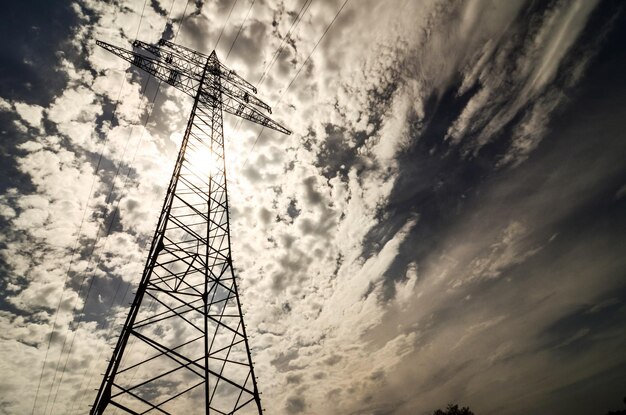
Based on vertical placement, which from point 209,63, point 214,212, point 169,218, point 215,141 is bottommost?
point 169,218

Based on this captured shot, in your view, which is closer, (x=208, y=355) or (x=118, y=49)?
(x=208, y=355)

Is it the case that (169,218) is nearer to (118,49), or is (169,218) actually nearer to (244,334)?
(244,334)

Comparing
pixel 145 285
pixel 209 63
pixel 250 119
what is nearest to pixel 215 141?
pixel 250 119

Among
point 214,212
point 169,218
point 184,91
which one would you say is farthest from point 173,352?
point 184,91

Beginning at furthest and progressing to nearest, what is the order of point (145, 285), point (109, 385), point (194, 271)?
point (194, 271)
point (145, 285)
point (109, 385)

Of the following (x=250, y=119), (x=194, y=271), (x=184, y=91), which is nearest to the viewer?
(x=194, y=271)

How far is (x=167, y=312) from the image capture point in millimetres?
8305

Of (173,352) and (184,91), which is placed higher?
(184,91)

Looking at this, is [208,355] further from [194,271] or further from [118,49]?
[118,49]

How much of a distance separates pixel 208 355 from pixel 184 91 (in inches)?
507

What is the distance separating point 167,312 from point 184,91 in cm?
1135

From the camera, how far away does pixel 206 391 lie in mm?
6867

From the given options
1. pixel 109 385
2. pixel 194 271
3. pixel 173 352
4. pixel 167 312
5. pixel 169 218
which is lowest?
pixel 109 385

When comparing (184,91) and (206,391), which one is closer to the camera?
(206,391)
